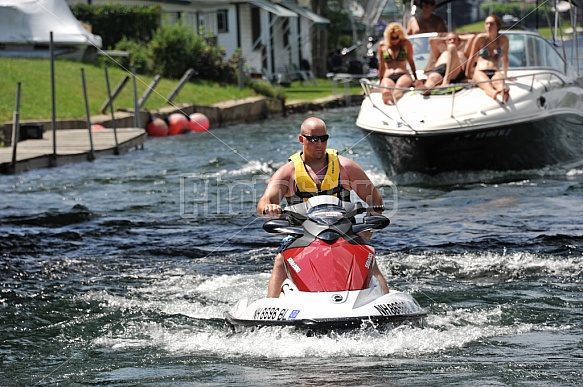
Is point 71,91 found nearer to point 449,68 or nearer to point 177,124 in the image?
point 177,124

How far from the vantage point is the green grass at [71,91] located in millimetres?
25750

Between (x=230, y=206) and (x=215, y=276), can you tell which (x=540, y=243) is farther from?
(x=230, y=206)

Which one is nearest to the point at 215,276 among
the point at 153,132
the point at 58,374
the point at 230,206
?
the point at 58,374

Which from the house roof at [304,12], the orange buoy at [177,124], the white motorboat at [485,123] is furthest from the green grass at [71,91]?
the house roof at [304,12]

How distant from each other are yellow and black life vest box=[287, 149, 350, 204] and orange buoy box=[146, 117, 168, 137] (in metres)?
20.1

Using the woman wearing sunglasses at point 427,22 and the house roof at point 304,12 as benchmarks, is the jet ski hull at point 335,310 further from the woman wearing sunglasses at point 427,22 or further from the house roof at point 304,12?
the house roof at point 304,12

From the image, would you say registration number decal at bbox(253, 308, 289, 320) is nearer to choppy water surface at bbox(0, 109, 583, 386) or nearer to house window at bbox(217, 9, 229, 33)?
choppy water surface at bbox(0, 109, 583, 386)

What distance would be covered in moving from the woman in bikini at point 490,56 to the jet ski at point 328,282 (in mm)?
8865

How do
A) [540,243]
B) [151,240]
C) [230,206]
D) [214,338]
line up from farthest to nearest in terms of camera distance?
[230,206]
[151,240]
[540,243]
[214,338]

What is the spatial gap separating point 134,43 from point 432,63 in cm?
2094

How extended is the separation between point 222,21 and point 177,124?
20.6 metres

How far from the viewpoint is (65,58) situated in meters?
34.7

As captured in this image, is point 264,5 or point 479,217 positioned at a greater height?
point 264,5

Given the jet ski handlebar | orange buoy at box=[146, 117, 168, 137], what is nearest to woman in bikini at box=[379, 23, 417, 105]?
the jet ski handlebar
